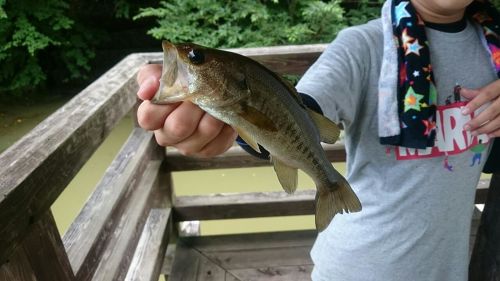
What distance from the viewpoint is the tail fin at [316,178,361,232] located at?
0.89 metres

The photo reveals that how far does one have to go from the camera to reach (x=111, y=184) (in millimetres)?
1668

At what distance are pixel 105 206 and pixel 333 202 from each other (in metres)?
0.94

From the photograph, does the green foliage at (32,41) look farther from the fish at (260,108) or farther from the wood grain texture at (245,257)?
the fish at (260,108)

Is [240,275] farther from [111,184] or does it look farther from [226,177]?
[226,177]

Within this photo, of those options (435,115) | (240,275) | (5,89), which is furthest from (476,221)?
(5,89)

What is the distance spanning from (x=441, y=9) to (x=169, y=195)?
1695 millimetres

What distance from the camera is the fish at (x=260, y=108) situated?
0.70 metres

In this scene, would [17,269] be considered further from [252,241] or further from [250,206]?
[252,241]

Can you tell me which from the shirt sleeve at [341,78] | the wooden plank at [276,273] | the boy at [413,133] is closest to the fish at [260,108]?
the shirt sleeve at [341,78]

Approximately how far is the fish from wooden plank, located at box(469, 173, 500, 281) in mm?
887

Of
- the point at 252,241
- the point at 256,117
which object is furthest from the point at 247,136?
the point at 252,241

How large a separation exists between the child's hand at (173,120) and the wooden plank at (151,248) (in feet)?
4.18

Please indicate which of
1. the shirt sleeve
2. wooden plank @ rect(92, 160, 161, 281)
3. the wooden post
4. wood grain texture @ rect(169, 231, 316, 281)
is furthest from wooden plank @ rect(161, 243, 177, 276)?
the shirt sleeve

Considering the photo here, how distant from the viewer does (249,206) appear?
239 centimetres
